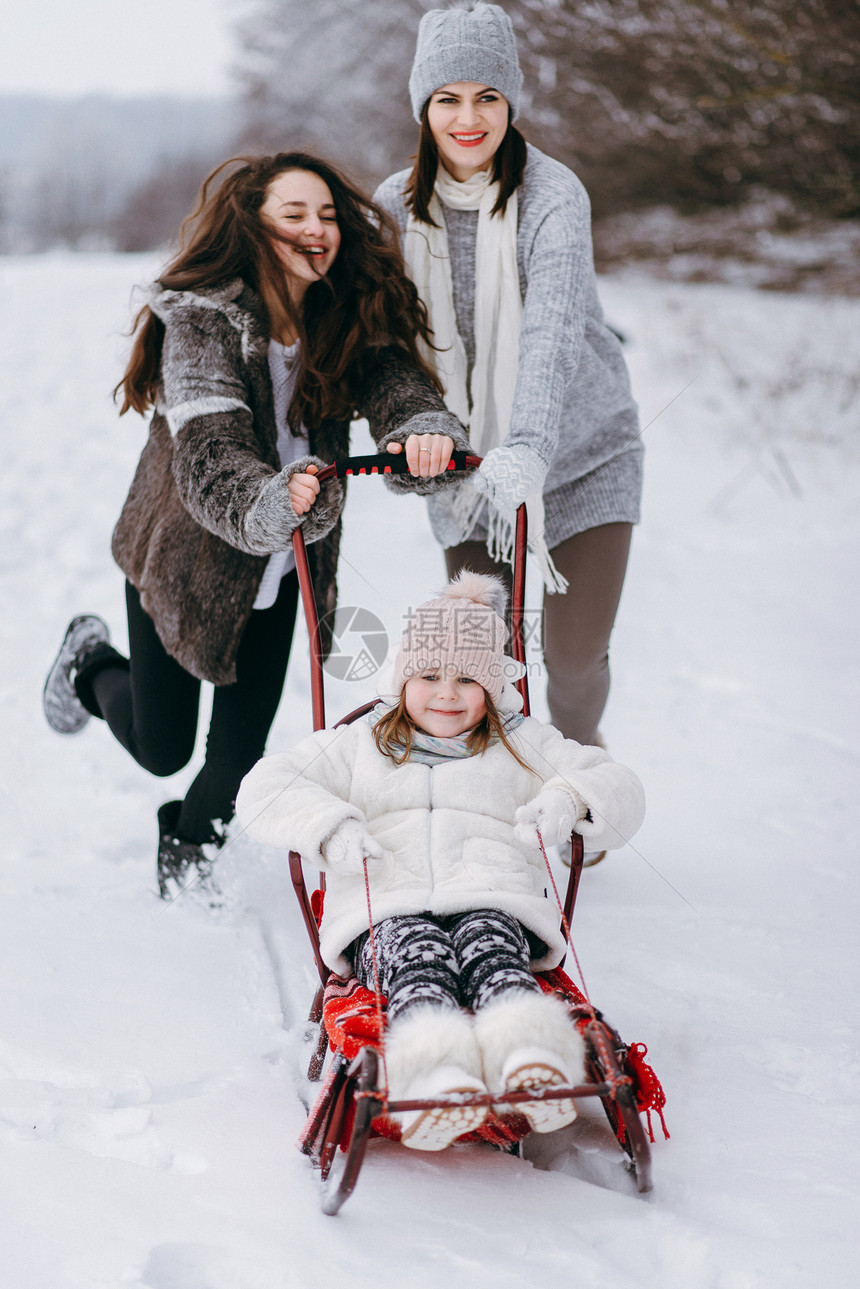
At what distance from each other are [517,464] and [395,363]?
51cm

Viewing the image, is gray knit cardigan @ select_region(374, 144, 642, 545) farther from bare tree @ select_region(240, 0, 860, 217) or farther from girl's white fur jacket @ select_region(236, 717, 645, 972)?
bare tree @ select_region(240, 0, 860, 217)

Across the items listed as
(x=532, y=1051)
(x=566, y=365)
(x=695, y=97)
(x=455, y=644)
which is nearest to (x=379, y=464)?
(x=455, y=644)

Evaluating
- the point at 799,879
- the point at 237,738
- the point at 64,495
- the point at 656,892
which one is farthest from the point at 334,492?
the point at 64,495

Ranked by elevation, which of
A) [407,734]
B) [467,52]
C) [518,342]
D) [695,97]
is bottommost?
[407,734]

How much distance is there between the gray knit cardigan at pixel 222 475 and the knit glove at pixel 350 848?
55cm

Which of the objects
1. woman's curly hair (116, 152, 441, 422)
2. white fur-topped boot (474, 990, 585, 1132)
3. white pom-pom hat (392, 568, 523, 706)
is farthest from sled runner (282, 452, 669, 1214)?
woman's curly hair (116, 152, 441, 422)

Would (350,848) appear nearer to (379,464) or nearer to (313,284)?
(379,464)

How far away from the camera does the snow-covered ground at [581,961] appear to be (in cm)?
138

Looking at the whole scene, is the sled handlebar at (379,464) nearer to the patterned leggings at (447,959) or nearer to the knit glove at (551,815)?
the knit glove at (551,815)

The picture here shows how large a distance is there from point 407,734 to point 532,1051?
679 millimetres

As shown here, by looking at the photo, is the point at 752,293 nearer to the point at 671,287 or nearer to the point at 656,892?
the point at 671,287

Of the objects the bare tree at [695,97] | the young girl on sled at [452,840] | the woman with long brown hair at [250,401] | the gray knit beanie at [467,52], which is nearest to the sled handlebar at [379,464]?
the woman with long brown hair at [250,401]

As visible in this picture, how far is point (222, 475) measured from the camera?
1.89 m

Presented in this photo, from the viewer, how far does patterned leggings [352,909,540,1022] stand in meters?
1.50
